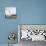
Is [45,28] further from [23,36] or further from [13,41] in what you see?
[13,41]

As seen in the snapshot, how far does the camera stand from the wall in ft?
10.5

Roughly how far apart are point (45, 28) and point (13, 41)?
0.89 meters

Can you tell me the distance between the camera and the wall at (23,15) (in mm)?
3209

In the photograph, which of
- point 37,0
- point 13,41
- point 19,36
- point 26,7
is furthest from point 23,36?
point 37,0

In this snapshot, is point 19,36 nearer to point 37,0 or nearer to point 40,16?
point 40,16

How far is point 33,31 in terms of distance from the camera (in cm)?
309

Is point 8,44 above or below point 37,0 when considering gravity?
below

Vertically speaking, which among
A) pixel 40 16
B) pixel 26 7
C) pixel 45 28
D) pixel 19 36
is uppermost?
pixel 26 7

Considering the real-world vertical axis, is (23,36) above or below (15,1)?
below

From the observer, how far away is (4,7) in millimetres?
3199

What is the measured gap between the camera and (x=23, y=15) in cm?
322

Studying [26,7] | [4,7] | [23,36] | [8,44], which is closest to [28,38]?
[23,36]

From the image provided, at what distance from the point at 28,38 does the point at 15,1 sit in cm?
103

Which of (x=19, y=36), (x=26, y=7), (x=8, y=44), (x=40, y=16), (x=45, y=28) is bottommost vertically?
(x=8, y=44)
